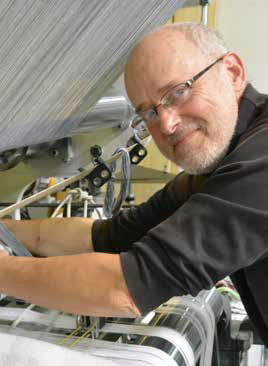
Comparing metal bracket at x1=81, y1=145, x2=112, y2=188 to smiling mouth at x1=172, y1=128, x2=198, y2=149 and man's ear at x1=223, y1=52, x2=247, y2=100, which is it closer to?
smiling mouth at x1=172, y1=128, x2=198, y2=149

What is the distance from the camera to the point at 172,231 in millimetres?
622

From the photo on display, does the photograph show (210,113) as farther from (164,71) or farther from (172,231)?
(172,231)

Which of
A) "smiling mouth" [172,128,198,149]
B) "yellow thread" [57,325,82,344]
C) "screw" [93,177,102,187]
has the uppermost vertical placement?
"smiling mouth" [172,128,198,149]

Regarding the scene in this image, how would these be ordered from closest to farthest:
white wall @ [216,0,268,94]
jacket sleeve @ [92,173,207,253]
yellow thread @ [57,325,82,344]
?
1. yellow thread @ [57,325,82,344]
2. jacket sleeve @ [92,173,207,253]
3. white wall @ [216,0,268,94]

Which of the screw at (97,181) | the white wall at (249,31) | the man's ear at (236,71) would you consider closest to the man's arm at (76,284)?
the screw at (97,181)

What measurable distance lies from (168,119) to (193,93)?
0.06 metres

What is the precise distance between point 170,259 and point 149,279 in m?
0.04

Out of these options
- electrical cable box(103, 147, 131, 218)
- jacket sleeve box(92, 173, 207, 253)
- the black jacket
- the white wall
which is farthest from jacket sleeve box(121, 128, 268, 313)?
the white wall

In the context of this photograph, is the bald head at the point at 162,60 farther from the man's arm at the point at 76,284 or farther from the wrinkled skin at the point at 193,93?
the man's arm at the point at 76,284

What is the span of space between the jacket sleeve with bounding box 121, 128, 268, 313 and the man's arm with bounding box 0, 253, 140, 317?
2 centimetres

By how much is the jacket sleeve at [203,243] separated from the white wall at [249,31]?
9.42ft

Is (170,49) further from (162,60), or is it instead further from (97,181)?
(97,181)

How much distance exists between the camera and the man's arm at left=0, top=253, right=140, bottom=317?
2.07ft

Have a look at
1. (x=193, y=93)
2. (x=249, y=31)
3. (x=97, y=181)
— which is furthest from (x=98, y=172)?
(x=249, y=31)
